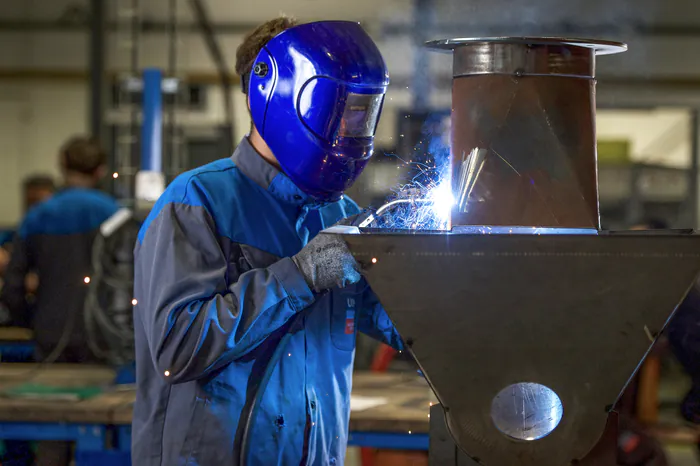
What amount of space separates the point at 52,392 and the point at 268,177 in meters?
1.92

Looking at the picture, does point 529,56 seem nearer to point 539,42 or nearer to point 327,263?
point 539,42

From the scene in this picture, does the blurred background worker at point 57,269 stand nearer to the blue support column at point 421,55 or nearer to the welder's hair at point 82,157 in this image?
the welder's hair at point 82,157

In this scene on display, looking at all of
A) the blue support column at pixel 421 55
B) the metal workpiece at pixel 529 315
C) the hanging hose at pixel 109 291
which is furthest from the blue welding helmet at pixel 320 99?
the blue support column at pixel 421 55

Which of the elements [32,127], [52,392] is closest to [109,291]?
[52,392]

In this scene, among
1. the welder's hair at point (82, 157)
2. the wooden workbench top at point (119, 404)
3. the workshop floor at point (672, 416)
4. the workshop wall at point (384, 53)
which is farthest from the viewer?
the workshop wall at point (384, 53)

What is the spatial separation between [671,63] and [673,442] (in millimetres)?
6365

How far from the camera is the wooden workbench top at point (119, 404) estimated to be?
9.56ft

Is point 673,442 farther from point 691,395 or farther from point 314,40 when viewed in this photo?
point 314,40

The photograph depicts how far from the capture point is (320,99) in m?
1.62

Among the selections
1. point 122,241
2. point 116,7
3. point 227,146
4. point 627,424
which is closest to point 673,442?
point 627,424

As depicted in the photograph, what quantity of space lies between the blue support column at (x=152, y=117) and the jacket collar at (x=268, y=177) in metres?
3.92

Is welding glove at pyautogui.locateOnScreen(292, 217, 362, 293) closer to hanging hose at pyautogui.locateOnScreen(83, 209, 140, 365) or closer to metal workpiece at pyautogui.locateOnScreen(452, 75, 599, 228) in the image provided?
metal workpiece at pyautogui.locateOnScreen(452, 75, 599, 228)

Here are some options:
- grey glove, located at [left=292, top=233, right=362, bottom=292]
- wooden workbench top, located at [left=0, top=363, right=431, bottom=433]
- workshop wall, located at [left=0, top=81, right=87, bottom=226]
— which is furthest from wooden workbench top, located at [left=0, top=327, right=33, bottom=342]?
workshop wall, located at [left=0, top=81, right=87, bottom=226]

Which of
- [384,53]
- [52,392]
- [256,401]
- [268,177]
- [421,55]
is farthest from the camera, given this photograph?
[384,53]
